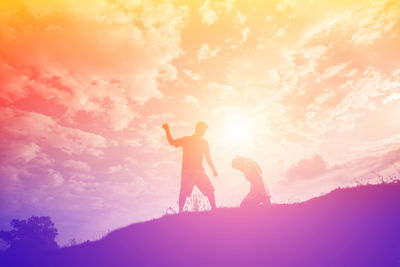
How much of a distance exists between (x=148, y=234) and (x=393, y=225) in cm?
637

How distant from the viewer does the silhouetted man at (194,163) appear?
347 inches

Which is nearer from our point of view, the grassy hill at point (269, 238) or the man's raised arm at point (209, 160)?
the grassy hill at point (269, 238)

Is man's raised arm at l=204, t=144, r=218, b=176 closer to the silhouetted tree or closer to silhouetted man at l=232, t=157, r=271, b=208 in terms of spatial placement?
silhouetted man at l=232, t=157, r=271, b=208

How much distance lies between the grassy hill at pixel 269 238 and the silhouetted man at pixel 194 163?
779mm

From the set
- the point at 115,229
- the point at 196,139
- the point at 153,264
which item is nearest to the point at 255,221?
the point at 153,264

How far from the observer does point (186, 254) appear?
637 centimetres

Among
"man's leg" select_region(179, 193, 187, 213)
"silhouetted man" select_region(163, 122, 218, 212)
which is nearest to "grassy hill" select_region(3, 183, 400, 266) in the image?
"man's leg" select_region(179, 193, 187, 213)

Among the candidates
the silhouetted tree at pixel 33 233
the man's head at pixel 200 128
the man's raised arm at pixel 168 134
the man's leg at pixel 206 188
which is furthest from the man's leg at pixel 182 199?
the silhouetted tree at pixel 33 233

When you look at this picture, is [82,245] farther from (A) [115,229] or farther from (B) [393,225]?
(B) [393,225]

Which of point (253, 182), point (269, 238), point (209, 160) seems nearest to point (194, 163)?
point (209, 160)

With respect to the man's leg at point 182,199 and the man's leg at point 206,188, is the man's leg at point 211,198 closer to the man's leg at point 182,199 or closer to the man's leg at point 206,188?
the man's leg at point 206,188

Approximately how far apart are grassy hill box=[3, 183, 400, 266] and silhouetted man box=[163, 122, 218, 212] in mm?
779

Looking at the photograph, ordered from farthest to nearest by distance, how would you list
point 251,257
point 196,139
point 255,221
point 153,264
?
point 196,139, point 255,221, point 153,264, point 251,257

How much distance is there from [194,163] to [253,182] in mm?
2204
